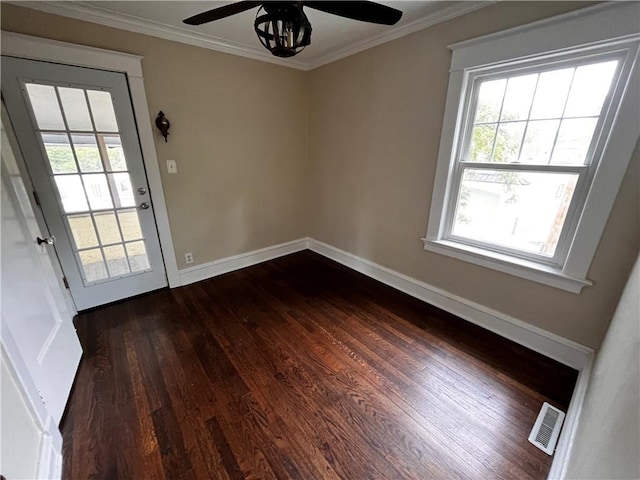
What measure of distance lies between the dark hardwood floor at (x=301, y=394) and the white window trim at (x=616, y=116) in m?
0.62

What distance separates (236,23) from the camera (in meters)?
2.14

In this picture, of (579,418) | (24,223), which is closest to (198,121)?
(24,223)

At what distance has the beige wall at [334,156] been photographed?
1.75 meters

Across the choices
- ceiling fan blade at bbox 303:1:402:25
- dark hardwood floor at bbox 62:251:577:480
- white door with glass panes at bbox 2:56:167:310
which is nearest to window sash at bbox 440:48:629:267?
dark hardwood floor at bbox 62:251:577:480

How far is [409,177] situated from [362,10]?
144 centimetres

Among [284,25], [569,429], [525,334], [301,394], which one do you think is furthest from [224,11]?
[525,334]

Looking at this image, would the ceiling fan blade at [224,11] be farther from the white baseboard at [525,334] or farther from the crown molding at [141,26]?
the white baseboard at [525,334]

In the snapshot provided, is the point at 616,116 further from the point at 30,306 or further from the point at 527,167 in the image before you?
the point at 30,306

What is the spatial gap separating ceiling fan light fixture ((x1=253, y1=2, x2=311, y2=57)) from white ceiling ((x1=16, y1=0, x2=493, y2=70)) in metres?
1.04

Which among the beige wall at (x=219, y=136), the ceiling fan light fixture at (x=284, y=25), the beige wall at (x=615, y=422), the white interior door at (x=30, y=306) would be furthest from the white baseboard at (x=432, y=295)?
the ceiling fan light fixture at (x=284, y=25)

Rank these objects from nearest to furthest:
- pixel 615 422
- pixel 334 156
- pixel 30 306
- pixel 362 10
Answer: pixel 615 422 < pixel 362 10 < pixel 30 306 < pixel 334 156

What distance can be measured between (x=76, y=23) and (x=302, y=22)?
6.31ft

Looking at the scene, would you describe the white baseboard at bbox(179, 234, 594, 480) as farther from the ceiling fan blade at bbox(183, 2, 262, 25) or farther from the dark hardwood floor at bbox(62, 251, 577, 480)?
the ceiling fan blade at bbox(183, 2, 262, 25)

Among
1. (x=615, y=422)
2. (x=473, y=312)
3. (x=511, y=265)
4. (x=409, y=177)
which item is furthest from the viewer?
(x=409, y=177)
